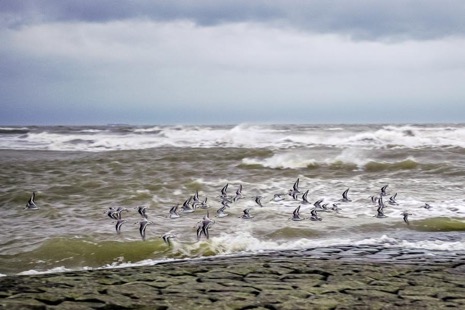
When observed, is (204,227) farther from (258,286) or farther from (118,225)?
(258,286)

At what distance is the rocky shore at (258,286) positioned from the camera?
13.8 feet

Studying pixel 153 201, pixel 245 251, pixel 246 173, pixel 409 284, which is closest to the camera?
pixel 409 284

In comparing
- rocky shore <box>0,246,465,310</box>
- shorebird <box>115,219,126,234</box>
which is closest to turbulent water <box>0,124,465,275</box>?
shorebird <box>115,219,126,234</box>

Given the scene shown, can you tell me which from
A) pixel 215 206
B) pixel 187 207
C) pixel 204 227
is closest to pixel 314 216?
pixel 187 207

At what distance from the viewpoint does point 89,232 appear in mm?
8461

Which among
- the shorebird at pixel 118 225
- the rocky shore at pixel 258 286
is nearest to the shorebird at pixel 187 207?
the shorebird at pixel 118 225

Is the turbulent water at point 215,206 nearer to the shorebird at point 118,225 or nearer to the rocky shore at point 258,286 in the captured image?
the shorebird at point 118,225

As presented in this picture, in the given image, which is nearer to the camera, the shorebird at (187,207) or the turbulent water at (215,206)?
the turbulent water at (215,206)

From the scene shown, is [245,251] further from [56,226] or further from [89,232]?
[56,226]

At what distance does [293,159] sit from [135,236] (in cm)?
1314

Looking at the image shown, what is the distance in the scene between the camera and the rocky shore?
13.8ft

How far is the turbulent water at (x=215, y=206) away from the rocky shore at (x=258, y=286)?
1484mm

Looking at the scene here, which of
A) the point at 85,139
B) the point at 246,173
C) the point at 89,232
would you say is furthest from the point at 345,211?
the point at 85,139

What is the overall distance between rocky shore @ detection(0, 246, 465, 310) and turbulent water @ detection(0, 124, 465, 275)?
1.48 meters
